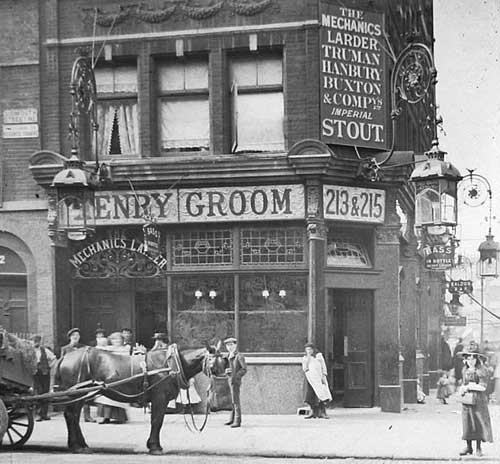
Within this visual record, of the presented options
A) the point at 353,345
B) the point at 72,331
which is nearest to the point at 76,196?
the point at 72,331

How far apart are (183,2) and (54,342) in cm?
723

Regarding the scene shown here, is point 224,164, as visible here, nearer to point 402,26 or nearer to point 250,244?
point 250,244

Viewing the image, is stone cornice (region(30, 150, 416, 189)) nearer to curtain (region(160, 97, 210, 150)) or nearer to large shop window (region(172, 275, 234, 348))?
curtain (region(160, 97, 210, 150))

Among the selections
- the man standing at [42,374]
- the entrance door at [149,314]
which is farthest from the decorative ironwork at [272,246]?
the man standing at [42,374]

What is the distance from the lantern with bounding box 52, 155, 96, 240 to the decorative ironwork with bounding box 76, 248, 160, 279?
7.41 ft

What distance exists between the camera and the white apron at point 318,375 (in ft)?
56.8

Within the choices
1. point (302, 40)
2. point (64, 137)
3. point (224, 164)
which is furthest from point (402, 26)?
point (64, 137)

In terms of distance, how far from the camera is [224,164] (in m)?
18.2

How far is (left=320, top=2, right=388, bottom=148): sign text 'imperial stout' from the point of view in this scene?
1808cm

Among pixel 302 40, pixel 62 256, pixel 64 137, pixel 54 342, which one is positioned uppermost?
pixel 302 40

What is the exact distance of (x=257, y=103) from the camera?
18.6 meters

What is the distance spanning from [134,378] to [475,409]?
4778mm

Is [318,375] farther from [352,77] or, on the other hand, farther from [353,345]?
[352,77]

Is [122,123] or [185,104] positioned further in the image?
[122,123]
